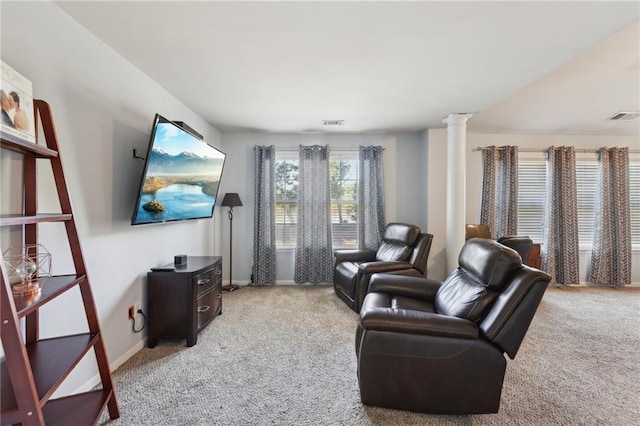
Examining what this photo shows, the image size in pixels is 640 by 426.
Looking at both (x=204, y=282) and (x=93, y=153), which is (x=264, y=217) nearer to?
(x=204, y=282)

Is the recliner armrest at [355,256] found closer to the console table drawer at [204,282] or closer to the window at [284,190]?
the window at [284,190]

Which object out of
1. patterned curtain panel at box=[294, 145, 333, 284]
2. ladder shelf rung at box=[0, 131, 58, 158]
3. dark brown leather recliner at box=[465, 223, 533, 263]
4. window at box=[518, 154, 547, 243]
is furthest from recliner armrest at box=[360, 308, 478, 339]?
window at box=[518, 154, 547, 243]

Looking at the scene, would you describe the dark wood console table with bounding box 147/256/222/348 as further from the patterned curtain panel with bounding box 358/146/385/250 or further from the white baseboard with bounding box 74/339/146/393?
the patterned curtain panel with bounding box 358/146/385/250

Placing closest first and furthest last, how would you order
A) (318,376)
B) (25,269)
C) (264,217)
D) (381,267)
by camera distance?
1. (25,269)
2. (318,376)
3. (381,267)
4. (264,217)

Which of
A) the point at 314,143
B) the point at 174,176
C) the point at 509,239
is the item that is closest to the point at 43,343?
the point at 174,176

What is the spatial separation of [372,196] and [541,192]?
2.77 meters

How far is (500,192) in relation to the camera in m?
4.24

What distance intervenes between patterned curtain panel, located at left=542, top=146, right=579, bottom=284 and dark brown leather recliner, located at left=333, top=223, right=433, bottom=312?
7.92 ft

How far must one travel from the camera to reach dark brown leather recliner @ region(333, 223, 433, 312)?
309cm

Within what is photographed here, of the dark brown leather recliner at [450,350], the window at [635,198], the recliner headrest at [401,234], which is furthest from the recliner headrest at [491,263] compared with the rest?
the window at [635,198]

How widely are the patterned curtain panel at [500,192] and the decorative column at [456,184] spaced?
100cm

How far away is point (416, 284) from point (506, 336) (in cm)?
93

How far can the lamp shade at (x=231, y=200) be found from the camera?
3943mm

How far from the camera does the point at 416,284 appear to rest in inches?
94.5
